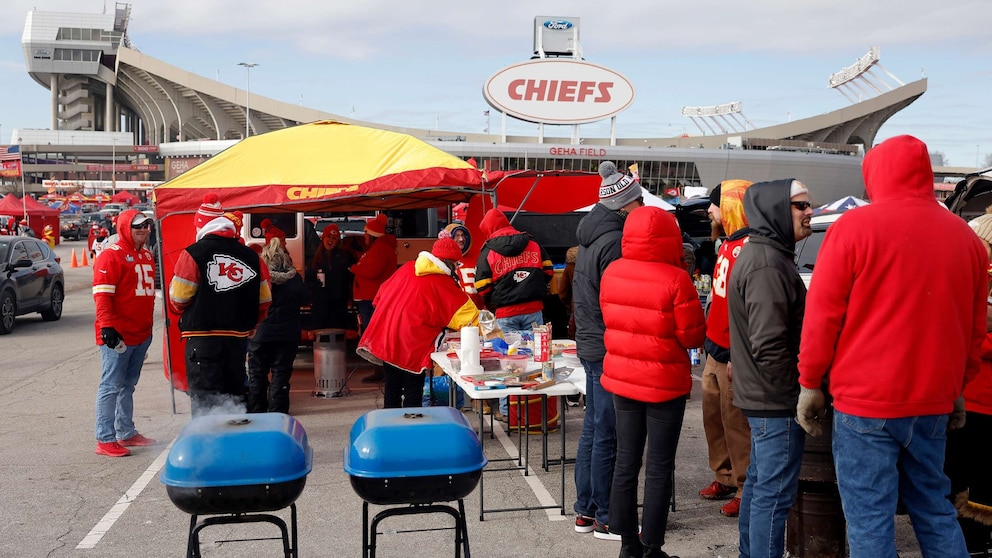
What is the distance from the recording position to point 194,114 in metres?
118

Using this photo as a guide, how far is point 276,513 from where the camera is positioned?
556cm

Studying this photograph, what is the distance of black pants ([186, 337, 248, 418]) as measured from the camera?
20.8ft

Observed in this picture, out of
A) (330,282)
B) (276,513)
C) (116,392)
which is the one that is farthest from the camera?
(330,282)

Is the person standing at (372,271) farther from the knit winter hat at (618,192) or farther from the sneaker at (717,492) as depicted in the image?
the knit winter hat at (618,192)

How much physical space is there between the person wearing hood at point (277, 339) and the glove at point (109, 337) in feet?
4.77

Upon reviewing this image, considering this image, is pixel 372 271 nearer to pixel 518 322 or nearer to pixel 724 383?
pixel 518 322

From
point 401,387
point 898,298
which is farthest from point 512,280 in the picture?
point 898,298

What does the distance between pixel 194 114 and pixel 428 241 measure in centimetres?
11547

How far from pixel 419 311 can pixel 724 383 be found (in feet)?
7.83

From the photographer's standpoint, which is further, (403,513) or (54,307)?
(54,307)

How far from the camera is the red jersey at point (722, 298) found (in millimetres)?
5258

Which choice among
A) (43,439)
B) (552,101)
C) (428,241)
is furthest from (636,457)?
(552,101)

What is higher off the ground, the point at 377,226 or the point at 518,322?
the point at 377,226

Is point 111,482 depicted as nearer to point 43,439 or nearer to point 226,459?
point 43,439
